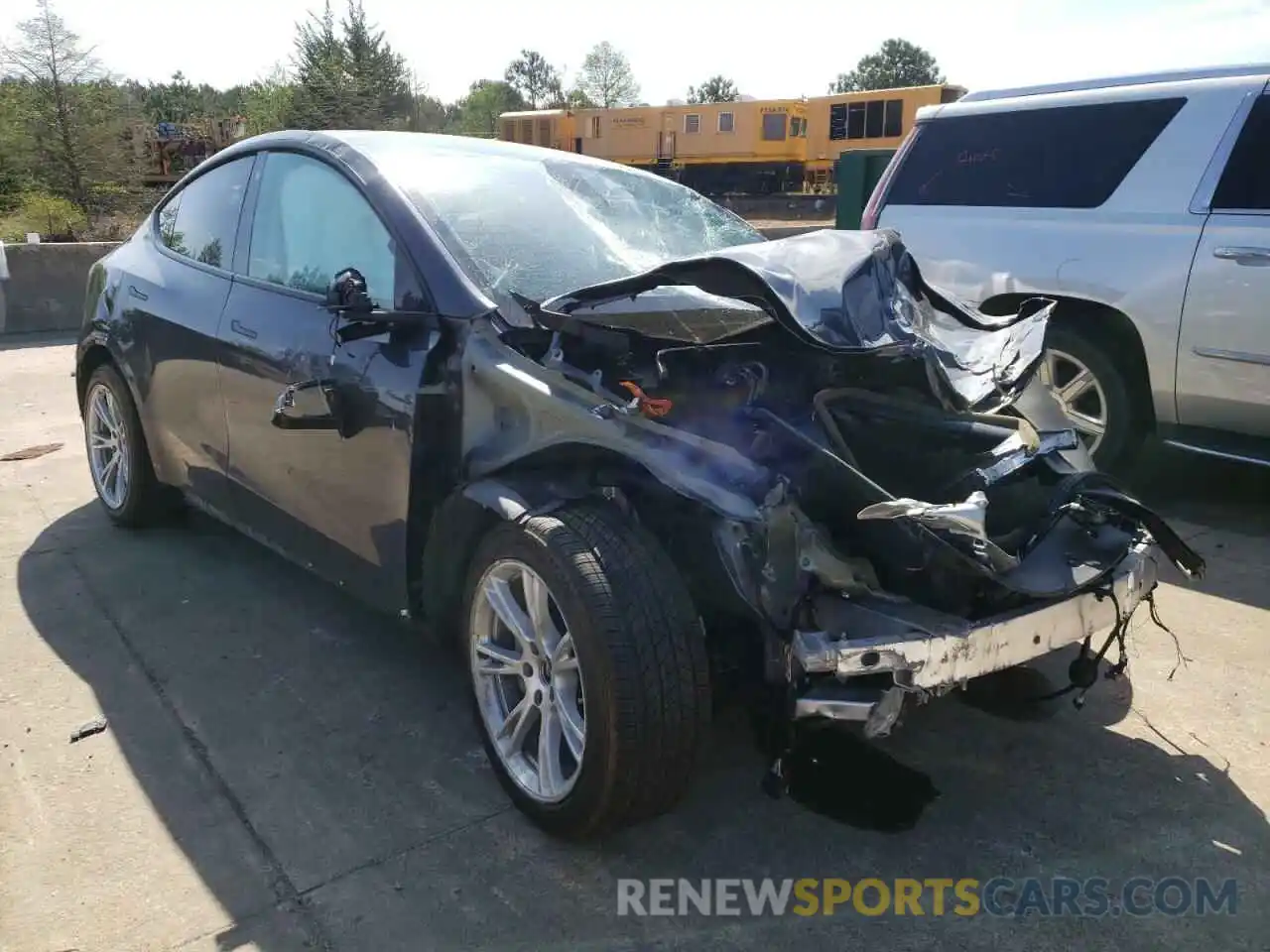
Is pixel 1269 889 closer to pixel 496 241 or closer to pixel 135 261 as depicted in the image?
pixel 496 241

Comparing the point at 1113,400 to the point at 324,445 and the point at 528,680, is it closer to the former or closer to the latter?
the point at 528,680

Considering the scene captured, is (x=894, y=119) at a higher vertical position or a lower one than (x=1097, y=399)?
higher

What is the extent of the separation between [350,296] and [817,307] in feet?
4.32

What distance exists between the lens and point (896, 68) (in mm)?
93000

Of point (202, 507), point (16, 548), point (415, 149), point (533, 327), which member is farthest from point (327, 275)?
point (16, 548)

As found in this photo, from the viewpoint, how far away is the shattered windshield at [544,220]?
3.20 metres

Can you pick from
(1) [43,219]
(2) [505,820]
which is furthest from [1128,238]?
(1) [43,219]

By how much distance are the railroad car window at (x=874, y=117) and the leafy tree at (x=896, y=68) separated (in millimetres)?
59858

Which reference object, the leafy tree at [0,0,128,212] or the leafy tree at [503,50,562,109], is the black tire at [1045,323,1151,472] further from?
the leafy tree at [503,50,562,109]

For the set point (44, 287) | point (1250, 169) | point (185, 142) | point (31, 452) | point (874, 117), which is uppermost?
point (874, 117)

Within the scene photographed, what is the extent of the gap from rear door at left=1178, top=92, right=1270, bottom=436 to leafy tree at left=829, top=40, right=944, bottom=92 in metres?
93.5

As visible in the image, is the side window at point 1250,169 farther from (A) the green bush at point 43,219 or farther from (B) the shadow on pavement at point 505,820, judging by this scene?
(A) the green bush at point 43,219

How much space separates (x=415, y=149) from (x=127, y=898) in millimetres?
2495

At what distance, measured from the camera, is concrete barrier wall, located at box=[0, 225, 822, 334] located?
10844 millimetres
